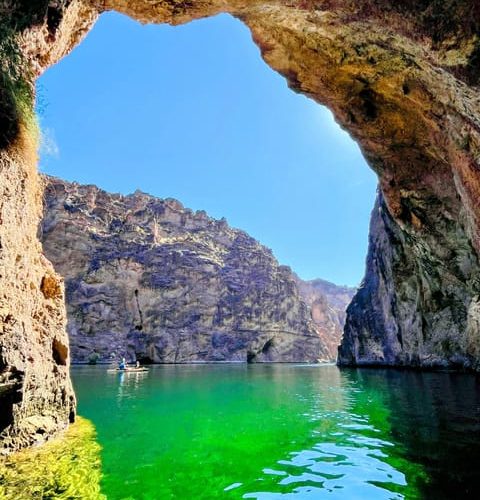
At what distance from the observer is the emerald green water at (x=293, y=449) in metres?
6.61

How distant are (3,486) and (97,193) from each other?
114657 millimetres

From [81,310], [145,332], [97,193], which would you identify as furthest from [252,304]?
[97,193]

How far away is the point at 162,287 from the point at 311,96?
8680 centimetres

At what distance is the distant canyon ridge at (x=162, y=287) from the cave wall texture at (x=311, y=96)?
75.5 metres

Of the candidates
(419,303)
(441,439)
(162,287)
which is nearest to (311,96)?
(441,439)

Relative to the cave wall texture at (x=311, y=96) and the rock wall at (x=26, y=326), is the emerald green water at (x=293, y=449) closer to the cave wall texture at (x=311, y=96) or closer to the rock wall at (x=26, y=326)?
the rock wall at (x=26, y=326)

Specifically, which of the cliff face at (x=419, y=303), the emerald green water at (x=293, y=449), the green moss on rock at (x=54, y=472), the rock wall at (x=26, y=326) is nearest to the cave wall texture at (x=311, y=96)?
the rock wall at (x=26, y=326)

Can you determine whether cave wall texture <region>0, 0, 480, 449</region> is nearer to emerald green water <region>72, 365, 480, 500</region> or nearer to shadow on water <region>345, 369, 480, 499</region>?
emerald green water <region>72, 365, 480, 500</region>

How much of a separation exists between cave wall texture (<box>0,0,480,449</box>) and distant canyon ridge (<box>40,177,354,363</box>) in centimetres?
7548

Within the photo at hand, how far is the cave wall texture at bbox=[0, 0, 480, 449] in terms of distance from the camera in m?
8.89

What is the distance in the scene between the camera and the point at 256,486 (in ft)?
22.2

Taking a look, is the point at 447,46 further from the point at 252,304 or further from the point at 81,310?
the point at 252,304

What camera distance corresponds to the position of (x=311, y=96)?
18.3 m

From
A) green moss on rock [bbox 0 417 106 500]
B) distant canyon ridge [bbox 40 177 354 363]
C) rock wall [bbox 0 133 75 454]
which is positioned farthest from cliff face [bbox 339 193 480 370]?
distant canyon ridge [bbox 40 177 354 363]
